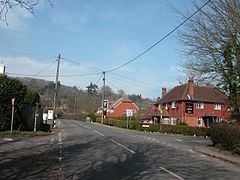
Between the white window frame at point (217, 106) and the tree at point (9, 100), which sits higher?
the white window frame at point (217, 106)

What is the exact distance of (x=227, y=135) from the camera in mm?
22156

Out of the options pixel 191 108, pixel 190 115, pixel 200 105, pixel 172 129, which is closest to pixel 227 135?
pixel 172 129

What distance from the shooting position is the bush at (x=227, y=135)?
68.4ft

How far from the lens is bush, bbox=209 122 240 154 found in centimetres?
2086

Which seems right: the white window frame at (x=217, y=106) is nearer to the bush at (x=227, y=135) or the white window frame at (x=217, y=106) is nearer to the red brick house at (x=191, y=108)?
the red brick house at (x=191, y=108)

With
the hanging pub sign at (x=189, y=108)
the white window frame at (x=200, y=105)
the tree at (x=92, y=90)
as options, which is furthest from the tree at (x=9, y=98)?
the tree at (x=92, y=90)

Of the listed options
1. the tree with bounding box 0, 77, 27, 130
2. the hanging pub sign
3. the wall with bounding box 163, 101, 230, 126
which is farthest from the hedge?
the tree with bounding box 0, 77, 27, 130

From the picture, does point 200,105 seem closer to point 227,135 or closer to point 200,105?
point 200,105

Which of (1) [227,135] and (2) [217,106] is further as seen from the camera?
(2) [217,106]

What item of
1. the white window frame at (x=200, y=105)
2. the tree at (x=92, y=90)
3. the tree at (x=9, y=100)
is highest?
the tree at (x=92, y=90)

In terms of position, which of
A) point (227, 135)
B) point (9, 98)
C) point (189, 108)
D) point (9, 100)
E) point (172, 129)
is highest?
point (189, 108)

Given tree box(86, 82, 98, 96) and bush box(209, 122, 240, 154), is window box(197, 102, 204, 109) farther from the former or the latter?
tree box(86, 82, 98, 96)

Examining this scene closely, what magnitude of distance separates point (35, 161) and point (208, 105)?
54909 millimetres

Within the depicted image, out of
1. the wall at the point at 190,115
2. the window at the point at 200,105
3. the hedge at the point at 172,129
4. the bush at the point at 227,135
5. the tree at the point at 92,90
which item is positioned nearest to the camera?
the bush at the point at 227,135
